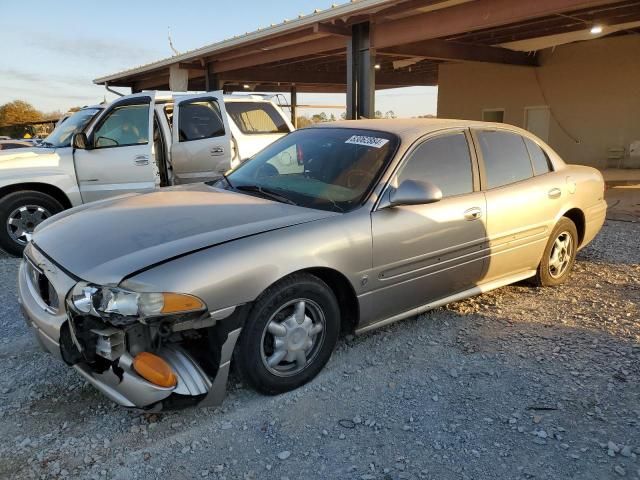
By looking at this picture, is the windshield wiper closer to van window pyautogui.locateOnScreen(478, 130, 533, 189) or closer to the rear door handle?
van window pyautogui.locateOnScreen(478, 130, 533, 189)

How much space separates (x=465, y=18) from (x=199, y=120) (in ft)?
16.7

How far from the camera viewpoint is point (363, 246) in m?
3.31

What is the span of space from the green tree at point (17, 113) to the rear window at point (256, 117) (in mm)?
51865

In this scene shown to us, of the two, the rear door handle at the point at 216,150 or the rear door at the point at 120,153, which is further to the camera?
the rear door handle at the point at 216,150

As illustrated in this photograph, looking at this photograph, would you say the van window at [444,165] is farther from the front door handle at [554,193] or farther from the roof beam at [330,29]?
the roof beam at [330,29]

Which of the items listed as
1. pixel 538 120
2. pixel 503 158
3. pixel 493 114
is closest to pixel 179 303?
pixel 503 158

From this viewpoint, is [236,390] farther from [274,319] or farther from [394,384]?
[394,384]

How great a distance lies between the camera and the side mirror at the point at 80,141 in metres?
6.39

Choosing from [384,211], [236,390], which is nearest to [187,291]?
[236,390]

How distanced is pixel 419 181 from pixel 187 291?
172 cm

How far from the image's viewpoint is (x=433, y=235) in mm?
3703

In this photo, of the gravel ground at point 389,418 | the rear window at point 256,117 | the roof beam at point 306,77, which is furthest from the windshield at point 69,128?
the roof beam at point 306,77

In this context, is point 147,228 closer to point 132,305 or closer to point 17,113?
point 132,305

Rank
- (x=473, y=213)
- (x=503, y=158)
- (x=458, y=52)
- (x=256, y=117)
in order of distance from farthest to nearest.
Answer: (x=458, y=52), (x=256, y=117), (x=503, y=158), (x=473, y=213)
